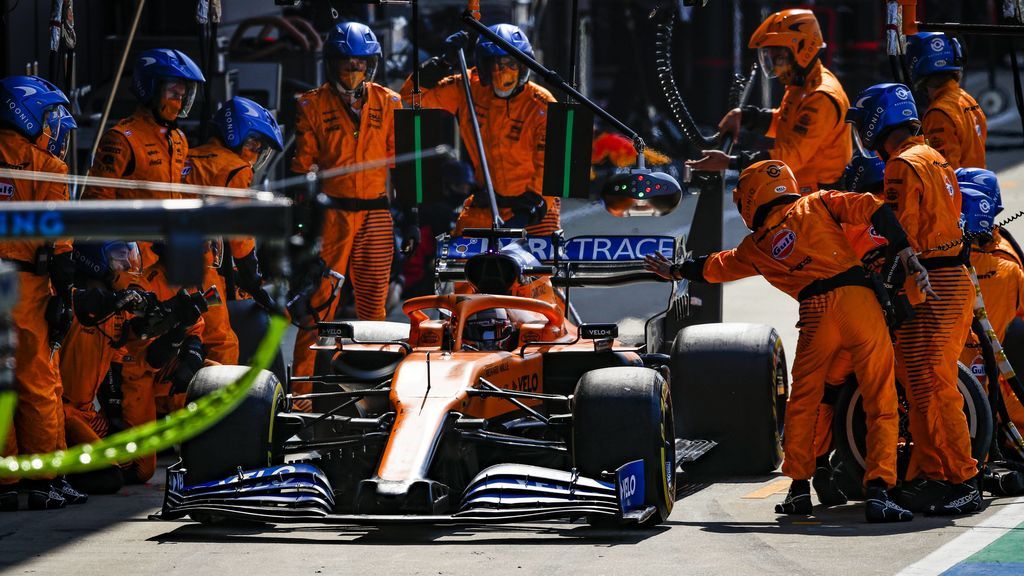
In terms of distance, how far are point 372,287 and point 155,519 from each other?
3988 mm

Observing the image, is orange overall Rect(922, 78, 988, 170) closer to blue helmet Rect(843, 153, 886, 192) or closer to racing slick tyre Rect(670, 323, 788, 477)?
blue helmet Rect(843, 153, 886, 192)

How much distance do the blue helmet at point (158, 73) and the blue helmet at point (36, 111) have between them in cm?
81

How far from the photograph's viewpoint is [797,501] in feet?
29.9

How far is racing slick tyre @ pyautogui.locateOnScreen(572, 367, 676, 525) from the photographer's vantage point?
8.45 metres

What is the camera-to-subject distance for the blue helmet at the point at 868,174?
9.93 meters

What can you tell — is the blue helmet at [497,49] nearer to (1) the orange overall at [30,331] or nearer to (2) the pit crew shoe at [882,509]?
(1) the orange overall at [30,331]

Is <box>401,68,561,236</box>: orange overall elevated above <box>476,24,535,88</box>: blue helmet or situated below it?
below

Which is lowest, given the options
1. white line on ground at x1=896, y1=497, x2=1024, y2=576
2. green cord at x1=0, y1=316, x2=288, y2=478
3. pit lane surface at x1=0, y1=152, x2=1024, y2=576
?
pit lane surface at x1=0, y1=152, x2=1024, y2=576

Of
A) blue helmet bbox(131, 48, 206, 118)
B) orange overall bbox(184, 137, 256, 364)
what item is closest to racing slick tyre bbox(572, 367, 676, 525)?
orange overall bbox(184, 137, 256, 364)

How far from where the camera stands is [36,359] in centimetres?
968

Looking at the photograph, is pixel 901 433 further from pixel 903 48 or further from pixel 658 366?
pixel 903 48

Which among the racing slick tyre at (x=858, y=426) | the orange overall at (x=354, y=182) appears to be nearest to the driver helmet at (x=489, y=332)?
the racing slick tyre at (x=858, y=426)

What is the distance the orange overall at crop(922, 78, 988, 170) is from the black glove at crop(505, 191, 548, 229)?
2745mm

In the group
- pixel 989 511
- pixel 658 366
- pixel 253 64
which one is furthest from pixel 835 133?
pixel 253 64
